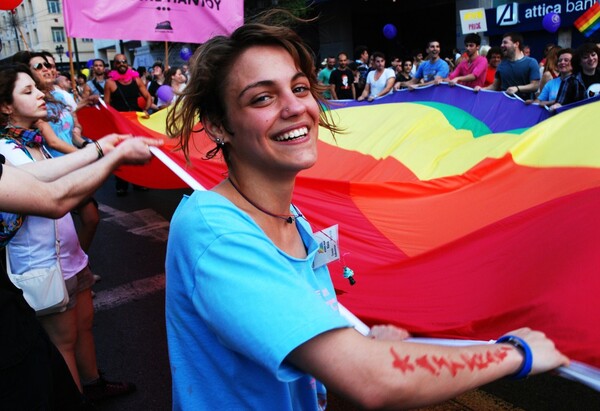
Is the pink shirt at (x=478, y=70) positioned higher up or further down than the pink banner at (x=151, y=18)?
further down

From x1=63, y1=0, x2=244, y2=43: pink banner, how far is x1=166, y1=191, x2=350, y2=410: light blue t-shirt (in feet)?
14.3

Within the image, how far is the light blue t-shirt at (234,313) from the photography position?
35.2 inches

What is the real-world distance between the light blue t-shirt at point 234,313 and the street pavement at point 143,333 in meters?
1.98

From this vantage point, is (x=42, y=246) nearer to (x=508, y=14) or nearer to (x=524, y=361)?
(x=524, y=361)

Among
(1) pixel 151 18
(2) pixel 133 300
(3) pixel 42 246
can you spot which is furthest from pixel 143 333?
(1) pixel 151 18

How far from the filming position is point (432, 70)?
8523 millimetres

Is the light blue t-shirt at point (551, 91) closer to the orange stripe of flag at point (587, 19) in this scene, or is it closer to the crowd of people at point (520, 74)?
the crowd of people at point (520, 74)

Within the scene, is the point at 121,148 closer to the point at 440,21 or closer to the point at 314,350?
the point at 314,350

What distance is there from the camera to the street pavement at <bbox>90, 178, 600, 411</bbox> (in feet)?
9.44

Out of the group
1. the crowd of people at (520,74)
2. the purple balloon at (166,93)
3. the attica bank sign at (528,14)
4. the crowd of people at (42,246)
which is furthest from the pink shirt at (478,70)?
the attica bank sign at (528,14)

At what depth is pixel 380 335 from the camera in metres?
1.51

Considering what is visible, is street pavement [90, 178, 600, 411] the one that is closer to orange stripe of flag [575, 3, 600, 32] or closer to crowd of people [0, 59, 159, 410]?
crowd of people [0, 59, 159, 410]

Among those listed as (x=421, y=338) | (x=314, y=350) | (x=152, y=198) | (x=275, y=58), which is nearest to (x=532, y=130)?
(x=421, y=338)

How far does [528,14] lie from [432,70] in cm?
1152
